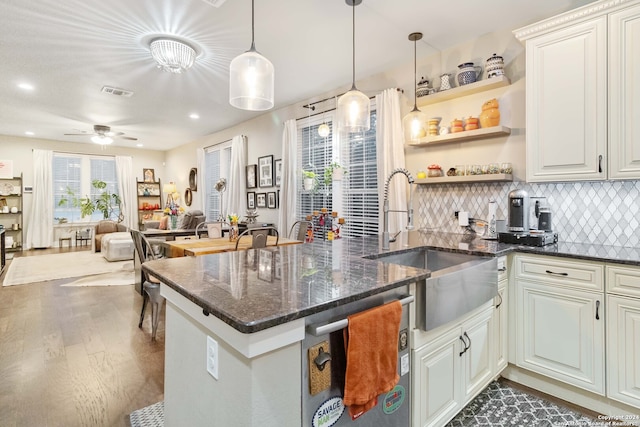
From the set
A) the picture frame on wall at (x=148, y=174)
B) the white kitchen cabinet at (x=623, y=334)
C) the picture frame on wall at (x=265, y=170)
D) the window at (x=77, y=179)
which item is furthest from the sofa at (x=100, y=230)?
the white kitchen cabinet at (x=623, y=334)

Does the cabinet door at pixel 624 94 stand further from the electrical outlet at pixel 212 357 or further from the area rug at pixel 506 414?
the electrical outlet at pixel 212 357

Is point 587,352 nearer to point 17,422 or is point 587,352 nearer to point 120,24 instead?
point 17,422

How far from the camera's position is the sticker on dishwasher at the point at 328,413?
107 centimetres

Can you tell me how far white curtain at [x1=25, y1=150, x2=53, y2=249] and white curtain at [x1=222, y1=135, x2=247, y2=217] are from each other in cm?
558

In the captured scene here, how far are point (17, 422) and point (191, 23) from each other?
313 cm

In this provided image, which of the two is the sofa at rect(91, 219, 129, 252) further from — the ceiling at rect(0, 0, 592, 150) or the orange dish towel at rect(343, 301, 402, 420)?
the orange dish towel at rect(343, 301, 402, 420)

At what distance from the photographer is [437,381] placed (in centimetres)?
157

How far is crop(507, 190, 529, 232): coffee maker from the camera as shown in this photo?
2.43 meters

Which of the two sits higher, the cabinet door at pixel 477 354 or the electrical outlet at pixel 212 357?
the electrical outlet at pixel 212 357

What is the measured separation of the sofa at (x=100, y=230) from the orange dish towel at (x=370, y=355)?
27.5ft

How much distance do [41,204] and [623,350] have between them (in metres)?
11.1

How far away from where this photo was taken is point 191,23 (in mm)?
2854

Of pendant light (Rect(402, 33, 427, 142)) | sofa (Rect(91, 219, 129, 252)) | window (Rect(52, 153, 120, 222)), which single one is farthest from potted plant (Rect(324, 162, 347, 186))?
window (Rect(52, 153, 120, 222))

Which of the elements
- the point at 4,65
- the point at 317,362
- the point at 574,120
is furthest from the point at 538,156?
the point at 4,65
